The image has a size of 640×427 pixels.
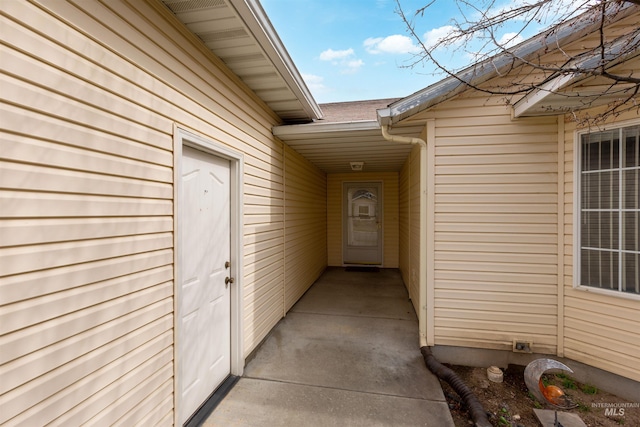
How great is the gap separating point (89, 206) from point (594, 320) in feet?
12.7

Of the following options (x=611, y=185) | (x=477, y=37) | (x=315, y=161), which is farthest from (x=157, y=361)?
(x=315, y=161)

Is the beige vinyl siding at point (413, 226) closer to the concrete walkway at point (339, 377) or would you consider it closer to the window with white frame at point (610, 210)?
→ the concrete walkway at point (339, 377)

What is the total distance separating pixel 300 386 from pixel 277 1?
3.13m

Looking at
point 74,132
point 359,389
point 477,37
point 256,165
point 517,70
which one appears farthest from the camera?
point 256,165

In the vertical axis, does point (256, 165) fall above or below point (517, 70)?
below

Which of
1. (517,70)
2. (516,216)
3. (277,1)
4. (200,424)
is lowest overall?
(200,424)

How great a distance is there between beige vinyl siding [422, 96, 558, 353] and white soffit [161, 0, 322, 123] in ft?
5.21

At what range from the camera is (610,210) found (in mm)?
2469

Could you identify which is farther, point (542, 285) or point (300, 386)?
point (542, 285)

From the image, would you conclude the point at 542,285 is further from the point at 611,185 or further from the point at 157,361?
the point at 157,361

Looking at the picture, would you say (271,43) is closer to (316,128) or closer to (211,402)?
(316,128)

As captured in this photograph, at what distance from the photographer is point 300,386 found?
8.17ft

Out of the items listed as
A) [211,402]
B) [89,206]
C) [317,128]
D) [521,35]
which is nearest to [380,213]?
[317,128]

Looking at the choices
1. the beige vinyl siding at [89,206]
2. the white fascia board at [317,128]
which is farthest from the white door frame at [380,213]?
the beige vinyl siding at [89,206]
